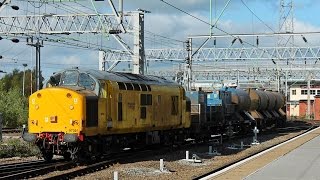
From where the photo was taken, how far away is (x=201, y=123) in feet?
105

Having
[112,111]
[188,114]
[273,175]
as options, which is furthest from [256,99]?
[273,175]

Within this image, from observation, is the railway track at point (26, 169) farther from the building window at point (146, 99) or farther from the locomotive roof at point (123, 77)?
the building window at point (146, 99)

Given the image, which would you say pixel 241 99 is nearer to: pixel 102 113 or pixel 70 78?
pixel 70 78

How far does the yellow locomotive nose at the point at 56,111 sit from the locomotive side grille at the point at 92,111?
1.14ft

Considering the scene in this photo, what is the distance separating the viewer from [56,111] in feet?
61.1

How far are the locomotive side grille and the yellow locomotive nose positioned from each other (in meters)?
0.35

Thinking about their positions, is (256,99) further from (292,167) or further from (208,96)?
(292,167)

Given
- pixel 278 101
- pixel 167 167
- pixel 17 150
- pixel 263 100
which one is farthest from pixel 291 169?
pixel 278 101

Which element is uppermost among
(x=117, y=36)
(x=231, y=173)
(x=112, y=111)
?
(x=117, y=36)

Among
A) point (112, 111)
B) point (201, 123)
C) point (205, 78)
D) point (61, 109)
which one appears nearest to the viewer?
point (61, 109)

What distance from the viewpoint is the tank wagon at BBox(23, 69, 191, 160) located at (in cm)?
1834

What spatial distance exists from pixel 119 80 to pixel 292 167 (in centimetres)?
742

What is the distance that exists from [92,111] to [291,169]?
713cm

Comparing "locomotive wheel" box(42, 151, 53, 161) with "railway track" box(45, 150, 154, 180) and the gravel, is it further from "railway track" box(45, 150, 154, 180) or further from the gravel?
the gravel
